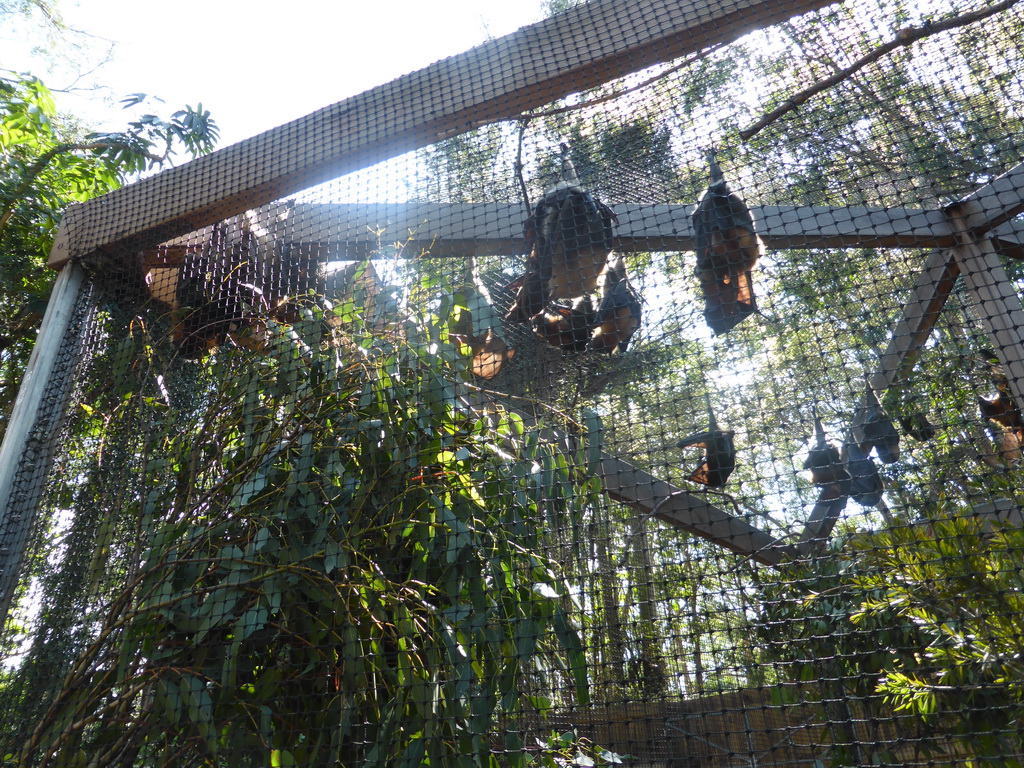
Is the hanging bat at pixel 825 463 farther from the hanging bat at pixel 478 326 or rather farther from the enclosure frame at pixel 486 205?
the hanging bat at pixel 478 326

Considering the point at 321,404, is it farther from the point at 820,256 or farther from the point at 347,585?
the point at 820,256

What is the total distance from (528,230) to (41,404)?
3.78ft

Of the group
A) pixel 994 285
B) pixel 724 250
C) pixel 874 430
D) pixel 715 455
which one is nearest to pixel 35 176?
pixel 724 250

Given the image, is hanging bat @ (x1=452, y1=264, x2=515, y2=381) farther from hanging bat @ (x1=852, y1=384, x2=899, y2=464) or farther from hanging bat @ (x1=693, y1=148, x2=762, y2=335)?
hanging bat @ (x1=852, y1=384, x2=899, y2=464)

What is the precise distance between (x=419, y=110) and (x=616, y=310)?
712mm

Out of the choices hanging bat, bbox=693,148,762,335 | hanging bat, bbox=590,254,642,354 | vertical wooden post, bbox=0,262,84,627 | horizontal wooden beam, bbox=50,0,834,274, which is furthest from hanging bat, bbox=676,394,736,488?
vertical wooden post, bbox=0,262,84,627

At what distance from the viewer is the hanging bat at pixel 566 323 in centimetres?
173

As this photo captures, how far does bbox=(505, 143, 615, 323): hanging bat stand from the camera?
1.64 meters

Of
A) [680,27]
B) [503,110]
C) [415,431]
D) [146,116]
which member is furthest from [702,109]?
[146,116]

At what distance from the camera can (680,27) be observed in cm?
125

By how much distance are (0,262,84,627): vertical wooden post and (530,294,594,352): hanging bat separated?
3.63 feet

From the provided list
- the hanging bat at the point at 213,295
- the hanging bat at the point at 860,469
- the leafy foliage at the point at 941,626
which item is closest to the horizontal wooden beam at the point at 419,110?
the hanging bat at the point at 213,295

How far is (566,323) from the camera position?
1.79 m

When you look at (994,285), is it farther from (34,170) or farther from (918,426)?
(34,170)
